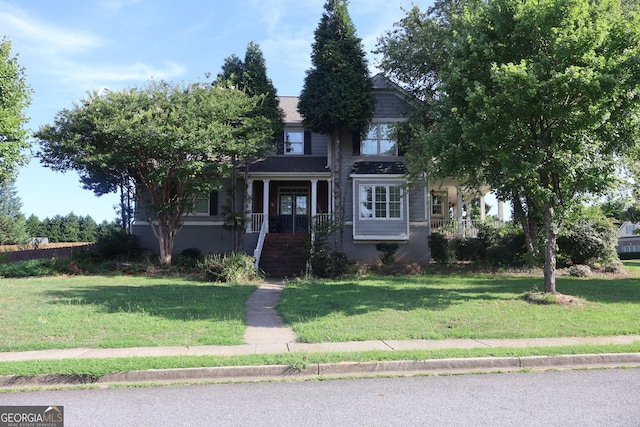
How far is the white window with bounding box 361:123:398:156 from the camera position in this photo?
72.4 ft

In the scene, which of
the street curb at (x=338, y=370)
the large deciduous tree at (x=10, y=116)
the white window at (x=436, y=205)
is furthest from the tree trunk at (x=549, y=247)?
the large deciduous tree at (x=10, y=116)

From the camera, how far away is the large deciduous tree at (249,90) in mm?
A: 20711

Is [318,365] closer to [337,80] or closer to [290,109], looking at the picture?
[337,80]

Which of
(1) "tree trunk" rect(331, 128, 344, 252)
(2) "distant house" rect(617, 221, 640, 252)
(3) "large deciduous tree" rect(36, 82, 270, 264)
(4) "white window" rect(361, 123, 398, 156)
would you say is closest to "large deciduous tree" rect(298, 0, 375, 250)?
(1) "tree trunk" rect(331, 128, 344, 252)

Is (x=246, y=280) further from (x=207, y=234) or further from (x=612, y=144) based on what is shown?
(x=612, y=144)

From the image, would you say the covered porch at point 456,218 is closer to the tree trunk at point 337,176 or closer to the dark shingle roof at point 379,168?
the dark shingle roof at point 379,168

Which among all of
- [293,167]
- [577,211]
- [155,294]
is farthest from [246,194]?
[577,211]

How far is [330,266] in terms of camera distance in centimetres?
1734

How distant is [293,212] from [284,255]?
460cm

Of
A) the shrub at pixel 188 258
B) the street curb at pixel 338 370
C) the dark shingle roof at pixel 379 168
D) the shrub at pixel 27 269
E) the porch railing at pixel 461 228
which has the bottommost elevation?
the street curb at pixel 338 370

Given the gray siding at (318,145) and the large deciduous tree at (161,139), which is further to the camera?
the gray siding at (318,145)

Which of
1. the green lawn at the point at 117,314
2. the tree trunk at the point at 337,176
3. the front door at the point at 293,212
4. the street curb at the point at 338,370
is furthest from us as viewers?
the front door at the point at 293,212

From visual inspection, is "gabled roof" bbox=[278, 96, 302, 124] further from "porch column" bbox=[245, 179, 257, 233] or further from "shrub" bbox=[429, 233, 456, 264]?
"shrub" bbox=[429, 233, 456, 264]

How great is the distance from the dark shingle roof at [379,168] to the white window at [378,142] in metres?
0.62
